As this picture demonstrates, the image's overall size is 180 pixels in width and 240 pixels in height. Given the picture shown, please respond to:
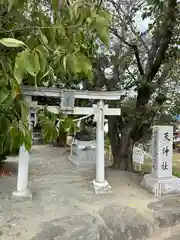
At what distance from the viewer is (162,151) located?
5.04 m

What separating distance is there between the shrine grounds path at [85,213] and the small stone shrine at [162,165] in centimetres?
23

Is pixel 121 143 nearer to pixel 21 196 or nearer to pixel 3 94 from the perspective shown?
pixel 21 196

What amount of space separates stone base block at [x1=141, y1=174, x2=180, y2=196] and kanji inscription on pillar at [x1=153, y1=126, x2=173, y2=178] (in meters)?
0.11

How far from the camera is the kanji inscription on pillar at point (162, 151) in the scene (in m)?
4.98

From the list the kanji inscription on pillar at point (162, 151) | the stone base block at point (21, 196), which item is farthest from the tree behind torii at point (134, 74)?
the stone base block at point (21, 196)

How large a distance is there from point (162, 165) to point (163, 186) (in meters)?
0.42

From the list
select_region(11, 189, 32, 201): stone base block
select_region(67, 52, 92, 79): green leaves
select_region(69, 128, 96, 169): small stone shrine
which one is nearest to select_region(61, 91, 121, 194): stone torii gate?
select_region(11, 189, 32, 201): stone base block

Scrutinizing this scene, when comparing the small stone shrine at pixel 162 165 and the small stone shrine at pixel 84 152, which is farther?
the small stone shrine at pixel 84 152

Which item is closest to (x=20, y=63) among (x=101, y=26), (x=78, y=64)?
(x=78, y=64)

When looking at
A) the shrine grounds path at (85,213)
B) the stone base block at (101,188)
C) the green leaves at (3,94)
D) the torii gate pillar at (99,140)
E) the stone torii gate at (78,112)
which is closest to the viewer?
the green leaves at (3,94)

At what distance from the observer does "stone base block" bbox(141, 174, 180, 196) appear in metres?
4.77

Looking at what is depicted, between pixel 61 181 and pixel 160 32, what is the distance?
3825 millimetres

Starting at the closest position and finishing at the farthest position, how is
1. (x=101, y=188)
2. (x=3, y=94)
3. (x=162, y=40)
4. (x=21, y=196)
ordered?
1. (x=3, y=94)
2. (x=21, y=196)
3. (x=101, y=188)
4. (x=162, y=40)

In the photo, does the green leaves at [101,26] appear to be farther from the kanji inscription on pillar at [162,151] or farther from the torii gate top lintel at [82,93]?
the kanji inscription on pillar at [162,151]
